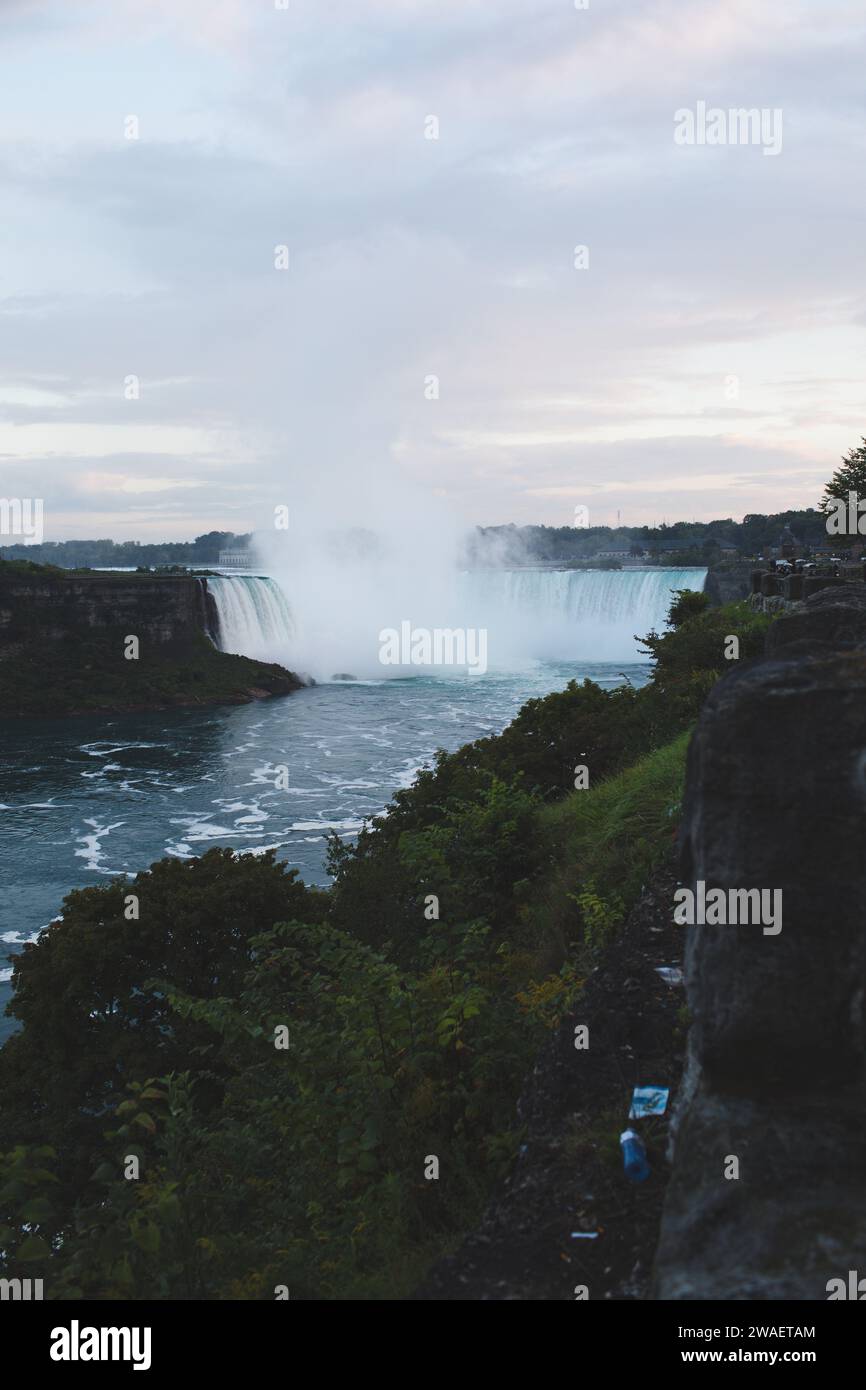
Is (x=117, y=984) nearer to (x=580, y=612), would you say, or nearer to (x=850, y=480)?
(x=850, y=480)

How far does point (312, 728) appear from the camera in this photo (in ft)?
187

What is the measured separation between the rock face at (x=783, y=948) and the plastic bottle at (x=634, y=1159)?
100 cm

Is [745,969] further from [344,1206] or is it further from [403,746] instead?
[403,746]

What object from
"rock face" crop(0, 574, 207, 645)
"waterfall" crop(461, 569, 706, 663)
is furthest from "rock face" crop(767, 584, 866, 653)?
"waterfall" crop(461, 569, 706, 663)

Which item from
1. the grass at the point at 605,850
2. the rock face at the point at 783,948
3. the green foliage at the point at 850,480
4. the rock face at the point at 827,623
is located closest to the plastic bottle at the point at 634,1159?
the rock face at the point at 783,948

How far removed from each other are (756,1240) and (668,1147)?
4.19 ft

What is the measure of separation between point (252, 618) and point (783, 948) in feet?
277

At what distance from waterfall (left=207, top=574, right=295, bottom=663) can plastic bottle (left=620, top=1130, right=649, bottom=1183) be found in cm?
7989

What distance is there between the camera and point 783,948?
3715 mm

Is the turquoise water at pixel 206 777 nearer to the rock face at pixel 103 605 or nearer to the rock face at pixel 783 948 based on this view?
the rock face at pixel 103 605

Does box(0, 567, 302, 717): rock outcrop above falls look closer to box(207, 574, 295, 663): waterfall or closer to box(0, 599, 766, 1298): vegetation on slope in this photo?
box(207, 574, 295, 663): waterfall

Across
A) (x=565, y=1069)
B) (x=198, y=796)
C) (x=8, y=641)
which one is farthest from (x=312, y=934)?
(x=8, y=641)

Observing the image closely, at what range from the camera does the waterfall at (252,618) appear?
84.7 m

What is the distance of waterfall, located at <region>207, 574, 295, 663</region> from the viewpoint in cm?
8469
